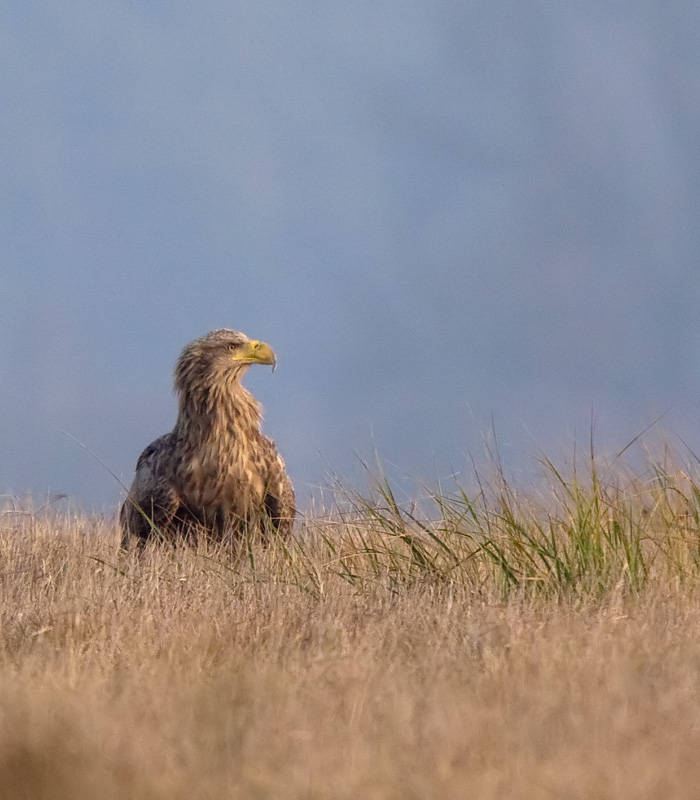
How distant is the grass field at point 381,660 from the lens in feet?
9.17

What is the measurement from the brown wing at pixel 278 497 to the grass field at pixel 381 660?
1.72ft

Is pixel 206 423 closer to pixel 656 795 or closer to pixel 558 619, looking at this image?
pixel 558 619

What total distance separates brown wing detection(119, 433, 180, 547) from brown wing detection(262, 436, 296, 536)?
2.14ft

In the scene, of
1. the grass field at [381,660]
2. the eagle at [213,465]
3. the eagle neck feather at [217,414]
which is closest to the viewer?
the grass field at [381,660]

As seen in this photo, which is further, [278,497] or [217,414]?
[217,414]

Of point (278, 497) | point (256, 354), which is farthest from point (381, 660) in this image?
point (256, 354)

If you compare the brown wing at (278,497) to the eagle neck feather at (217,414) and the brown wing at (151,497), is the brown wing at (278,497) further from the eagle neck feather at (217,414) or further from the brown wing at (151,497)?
the brown wing at (151,497)

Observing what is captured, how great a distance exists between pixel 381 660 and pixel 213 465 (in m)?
3.93

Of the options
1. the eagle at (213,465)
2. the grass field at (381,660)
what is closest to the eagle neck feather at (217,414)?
the eagle at (213,465)

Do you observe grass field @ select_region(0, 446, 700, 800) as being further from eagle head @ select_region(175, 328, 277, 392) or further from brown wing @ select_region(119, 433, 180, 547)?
eagle head @ select_region(175, 328, 277, 392)

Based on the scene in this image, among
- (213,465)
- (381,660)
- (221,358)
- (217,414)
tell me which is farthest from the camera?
(221,358)

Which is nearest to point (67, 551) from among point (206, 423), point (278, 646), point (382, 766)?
point (206, 423)

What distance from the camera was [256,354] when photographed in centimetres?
801

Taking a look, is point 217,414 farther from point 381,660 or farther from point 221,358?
point 381,660
